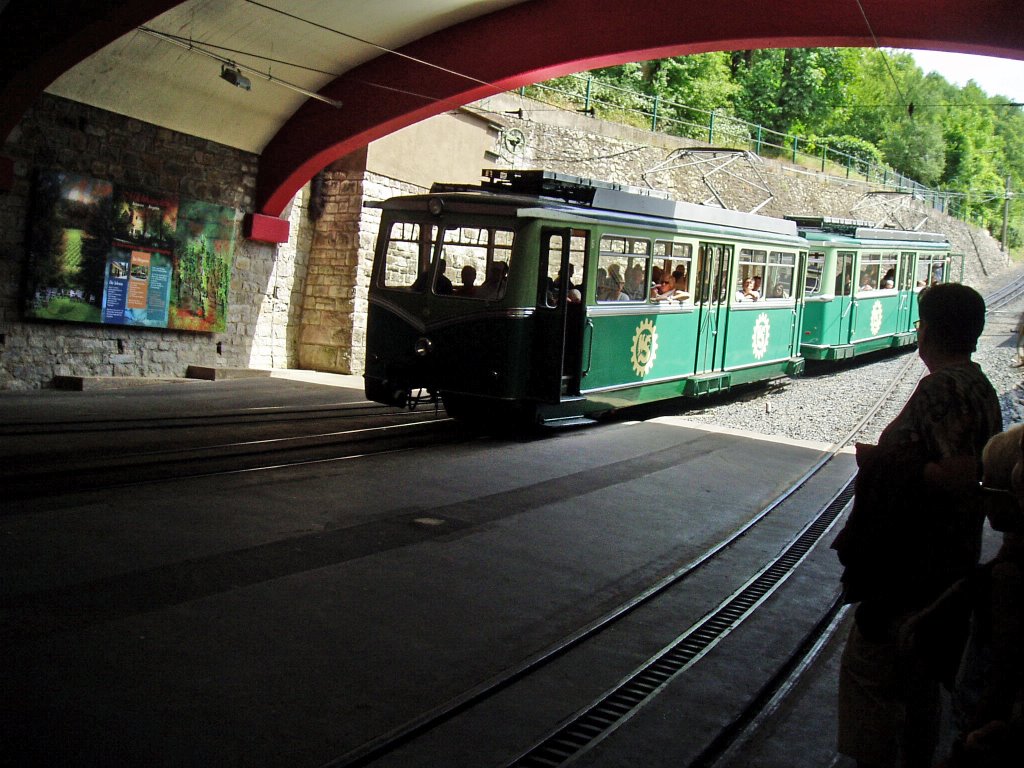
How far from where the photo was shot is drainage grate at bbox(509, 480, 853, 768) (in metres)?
4.27

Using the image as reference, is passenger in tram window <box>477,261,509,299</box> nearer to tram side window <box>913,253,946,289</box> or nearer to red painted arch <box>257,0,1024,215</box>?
red painted arch <box>257,0,1024,215</box>

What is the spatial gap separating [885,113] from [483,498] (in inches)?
2718

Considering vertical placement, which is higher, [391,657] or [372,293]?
[372,293]

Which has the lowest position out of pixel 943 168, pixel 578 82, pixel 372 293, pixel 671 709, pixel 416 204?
pixel 671 709

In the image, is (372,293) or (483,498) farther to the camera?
(372,293)

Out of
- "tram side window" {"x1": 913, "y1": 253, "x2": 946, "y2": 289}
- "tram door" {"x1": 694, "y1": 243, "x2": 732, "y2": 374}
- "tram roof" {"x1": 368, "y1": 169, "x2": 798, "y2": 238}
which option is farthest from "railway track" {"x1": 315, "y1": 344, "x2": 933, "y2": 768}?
"tram side window" {"x1": 913, "y1": 253, "x2": 946, "y2": 289}

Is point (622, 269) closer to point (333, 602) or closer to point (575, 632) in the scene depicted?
point (575, 632)

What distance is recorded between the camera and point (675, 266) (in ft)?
48.3

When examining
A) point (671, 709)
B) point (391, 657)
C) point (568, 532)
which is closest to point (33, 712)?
point (391, 657)

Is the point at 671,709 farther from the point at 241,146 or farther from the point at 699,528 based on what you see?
the point at 241,146

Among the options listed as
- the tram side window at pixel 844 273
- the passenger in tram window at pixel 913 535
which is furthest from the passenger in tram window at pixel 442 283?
the tram side window at pixel 844 273

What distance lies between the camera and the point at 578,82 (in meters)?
33.0

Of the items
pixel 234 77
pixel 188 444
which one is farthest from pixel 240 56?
pixel 188 444

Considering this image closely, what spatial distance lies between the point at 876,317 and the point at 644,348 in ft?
40.8
